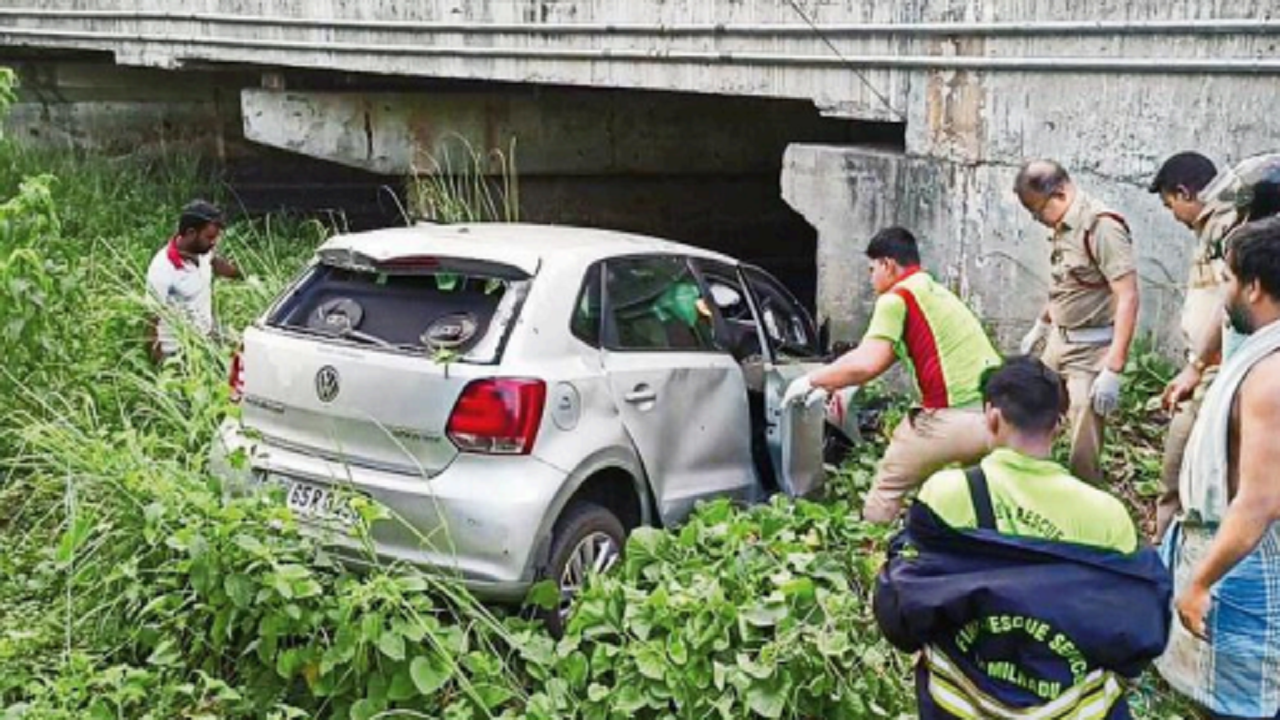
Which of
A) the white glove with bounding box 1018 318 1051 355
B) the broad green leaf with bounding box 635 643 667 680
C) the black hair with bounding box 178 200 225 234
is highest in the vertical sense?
the black hair with bounding box 178 200 225 234

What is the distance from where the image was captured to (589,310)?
16.4 ft

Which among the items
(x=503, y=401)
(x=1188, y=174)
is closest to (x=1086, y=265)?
(x=1188, y=174)

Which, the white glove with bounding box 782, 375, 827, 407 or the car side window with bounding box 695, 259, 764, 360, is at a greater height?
the car side window with bounding box 695, 259, 764, 360

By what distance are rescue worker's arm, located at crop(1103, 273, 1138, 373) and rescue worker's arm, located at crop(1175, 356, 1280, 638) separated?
216 centimetres

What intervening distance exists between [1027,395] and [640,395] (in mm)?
2214

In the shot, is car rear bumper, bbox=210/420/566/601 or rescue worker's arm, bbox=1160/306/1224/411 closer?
car rear bumper, bbox=210/420/566/601

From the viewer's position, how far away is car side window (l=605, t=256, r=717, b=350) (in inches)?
204

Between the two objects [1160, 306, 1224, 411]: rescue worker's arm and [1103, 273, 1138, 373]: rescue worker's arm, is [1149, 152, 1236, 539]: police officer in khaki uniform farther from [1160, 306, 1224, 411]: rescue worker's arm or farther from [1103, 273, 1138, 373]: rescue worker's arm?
[1103, 273, 1138, 373]: rescue worker's arm

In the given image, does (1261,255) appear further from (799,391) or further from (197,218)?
(197,218)

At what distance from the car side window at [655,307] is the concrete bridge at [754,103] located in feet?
7.61

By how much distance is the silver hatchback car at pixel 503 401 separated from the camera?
14.6 ft

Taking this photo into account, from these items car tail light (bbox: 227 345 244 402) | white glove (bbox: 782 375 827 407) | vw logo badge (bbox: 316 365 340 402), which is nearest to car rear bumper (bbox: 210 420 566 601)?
vw logo badge (bbox: 316 365 340 402)

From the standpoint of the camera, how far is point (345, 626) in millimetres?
4016

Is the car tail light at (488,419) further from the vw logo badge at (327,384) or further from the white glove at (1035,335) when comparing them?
the white glove at (1035,335)
